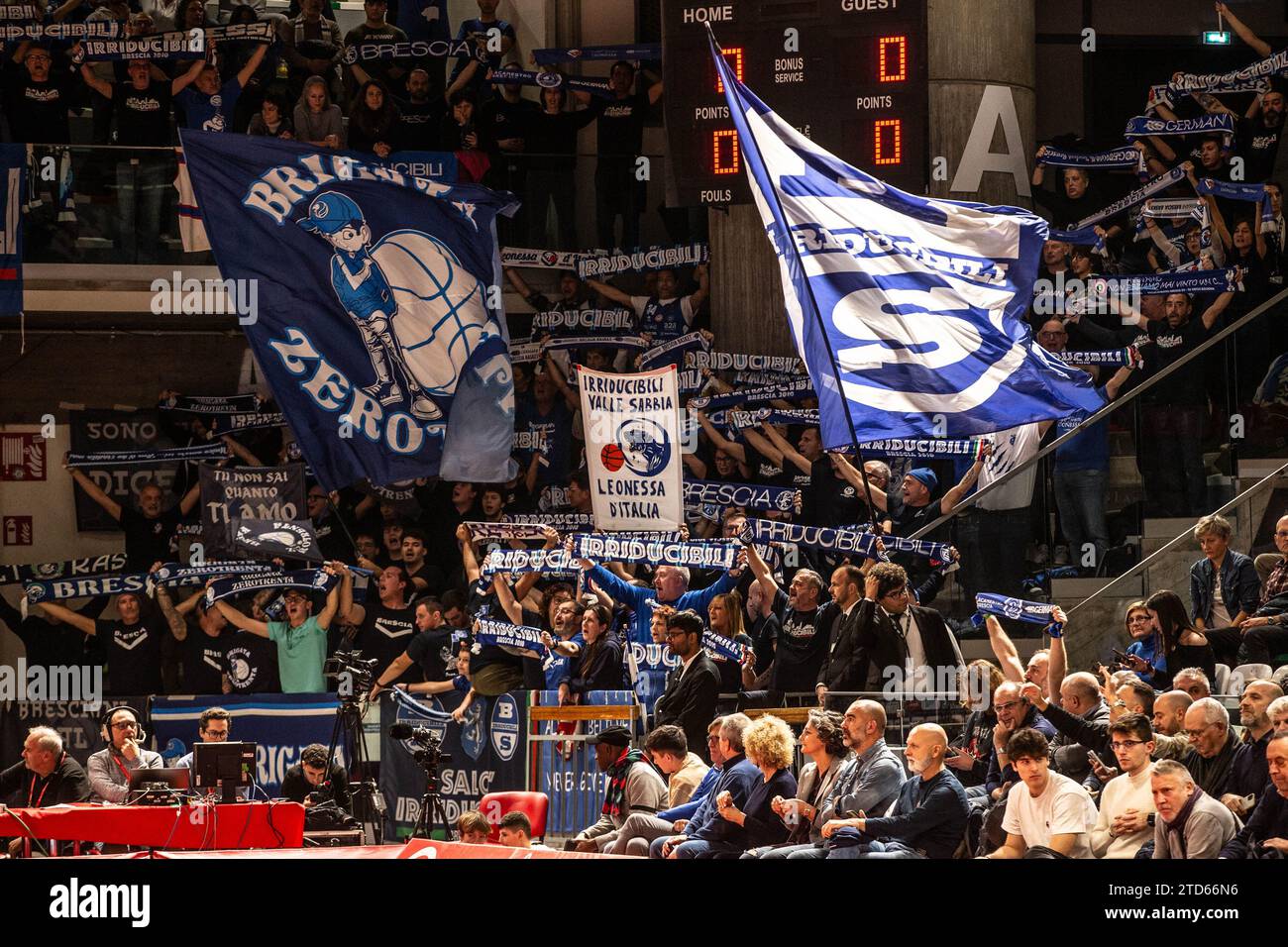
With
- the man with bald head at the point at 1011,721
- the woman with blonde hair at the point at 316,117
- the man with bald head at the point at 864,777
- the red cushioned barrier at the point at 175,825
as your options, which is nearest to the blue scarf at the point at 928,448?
the man with bald head at the point at 1011,721

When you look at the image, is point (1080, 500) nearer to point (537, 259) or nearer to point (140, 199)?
point (537, 259)

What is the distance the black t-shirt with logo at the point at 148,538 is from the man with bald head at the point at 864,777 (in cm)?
996

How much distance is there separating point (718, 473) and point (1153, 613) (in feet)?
19.4

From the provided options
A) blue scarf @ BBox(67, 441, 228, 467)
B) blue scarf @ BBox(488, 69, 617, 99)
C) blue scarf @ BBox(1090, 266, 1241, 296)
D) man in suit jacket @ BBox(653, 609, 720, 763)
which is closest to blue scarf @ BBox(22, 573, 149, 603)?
blue scarf @ BBox(67, 441, 228, 467)

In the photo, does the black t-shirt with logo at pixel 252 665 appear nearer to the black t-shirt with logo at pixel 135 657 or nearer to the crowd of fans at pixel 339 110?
the black t-shirt with logo at pixel 135 657

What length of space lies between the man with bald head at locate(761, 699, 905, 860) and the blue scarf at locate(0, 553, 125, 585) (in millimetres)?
9515

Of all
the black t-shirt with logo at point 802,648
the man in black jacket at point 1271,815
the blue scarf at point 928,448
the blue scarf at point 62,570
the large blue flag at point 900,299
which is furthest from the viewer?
the blue scarf at point 62,570

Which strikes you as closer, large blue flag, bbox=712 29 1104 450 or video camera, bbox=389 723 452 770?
large blue flag, bbox=712 29 1104 450

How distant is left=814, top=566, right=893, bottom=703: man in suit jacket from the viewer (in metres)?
12.4

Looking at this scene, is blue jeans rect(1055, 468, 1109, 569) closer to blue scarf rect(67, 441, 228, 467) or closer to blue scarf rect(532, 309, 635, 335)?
blue scarf rect(532, 309, 635, 335)

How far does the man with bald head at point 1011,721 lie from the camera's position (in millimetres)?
11000

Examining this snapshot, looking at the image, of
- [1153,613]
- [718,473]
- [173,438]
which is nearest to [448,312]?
[718,473]

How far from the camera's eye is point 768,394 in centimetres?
1758
